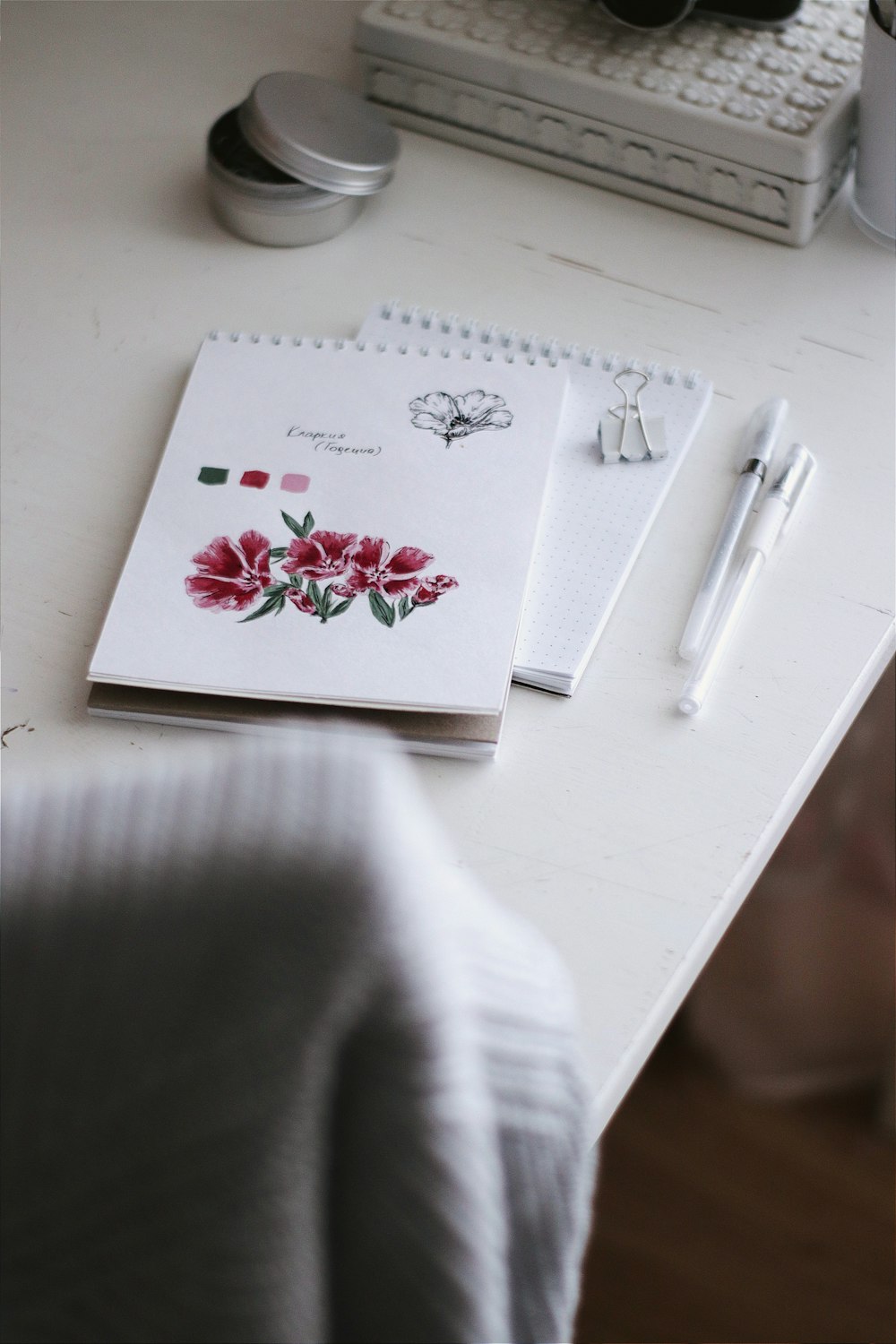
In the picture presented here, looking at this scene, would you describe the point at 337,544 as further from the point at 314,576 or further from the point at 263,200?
the point at 263,200

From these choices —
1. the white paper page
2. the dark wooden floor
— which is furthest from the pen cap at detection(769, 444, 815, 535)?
the dark wooden floor

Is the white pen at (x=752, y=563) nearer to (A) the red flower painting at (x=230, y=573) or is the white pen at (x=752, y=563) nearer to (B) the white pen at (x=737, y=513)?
(B) the white pen at (x=737, y=513)

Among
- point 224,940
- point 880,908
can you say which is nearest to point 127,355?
point 224,940

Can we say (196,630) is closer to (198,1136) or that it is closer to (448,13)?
(198,1136)

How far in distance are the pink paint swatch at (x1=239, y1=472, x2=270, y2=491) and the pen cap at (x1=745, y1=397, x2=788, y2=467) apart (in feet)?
0.82

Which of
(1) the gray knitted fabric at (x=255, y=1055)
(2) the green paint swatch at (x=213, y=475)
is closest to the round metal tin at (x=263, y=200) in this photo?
(2) the green paint swatch at (x=213, y=475)

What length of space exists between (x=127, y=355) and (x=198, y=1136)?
0.56 metres

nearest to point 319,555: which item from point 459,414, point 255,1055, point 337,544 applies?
point 337,544

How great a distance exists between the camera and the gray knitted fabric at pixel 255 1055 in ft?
0.71

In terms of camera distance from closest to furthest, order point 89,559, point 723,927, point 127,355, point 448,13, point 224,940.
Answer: point 224,940 → point 723,927 → point 89,559 → point 127,355 → point 448,13

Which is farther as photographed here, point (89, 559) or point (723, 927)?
point (89, 559)

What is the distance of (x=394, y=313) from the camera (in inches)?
27.8

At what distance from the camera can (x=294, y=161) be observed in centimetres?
73

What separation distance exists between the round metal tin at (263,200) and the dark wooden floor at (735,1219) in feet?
2.65
